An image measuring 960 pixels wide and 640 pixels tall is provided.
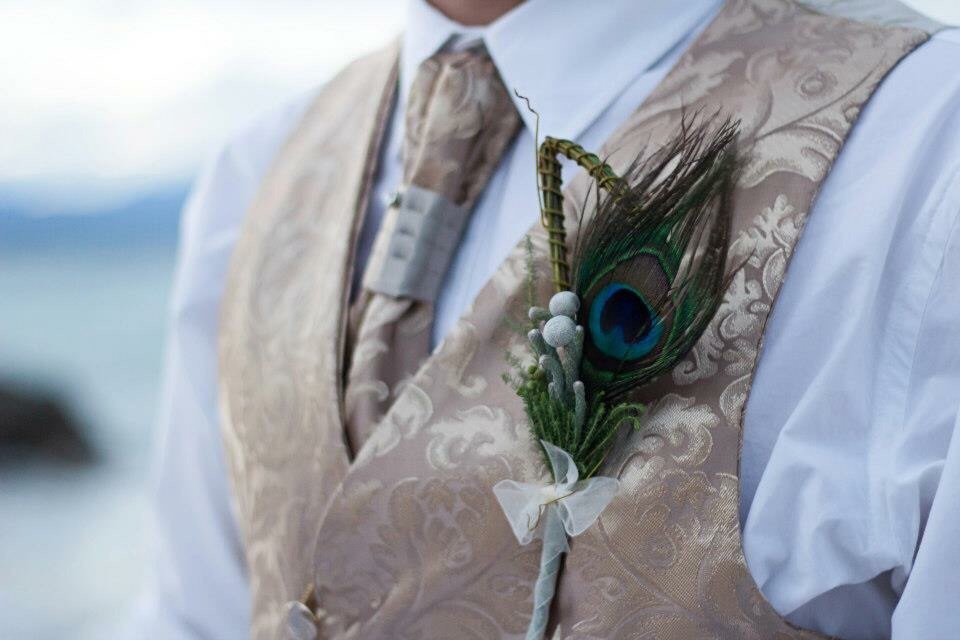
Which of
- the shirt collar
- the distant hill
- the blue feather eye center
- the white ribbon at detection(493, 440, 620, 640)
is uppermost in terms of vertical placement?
the shirt collar

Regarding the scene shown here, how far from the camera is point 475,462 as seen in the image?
841mm

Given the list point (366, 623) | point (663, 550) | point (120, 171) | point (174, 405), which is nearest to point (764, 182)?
point (663, 550)

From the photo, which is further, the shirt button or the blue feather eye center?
the shirt button

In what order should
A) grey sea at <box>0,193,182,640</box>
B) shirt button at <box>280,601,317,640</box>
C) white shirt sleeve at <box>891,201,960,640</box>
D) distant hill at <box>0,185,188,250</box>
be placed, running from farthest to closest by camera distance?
distant hill at <box>0,185,188,250</box>
grey sea at <box>0,193,182,640</box>
shirt button at <box>280,601,317,640</box>
white shirt sleeve at <box>891,201,960,640</box>

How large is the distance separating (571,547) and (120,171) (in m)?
8.58

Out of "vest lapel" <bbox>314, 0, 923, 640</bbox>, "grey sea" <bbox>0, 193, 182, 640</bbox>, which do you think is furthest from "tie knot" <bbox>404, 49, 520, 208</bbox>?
"grey sea" <bbox>0, 193, 182, 640</bbox>

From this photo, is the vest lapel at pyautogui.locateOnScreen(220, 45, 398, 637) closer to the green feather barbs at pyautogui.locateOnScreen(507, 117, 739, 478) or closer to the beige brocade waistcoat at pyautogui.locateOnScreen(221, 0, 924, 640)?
the beige brocade waistcoat at pyautogui.locateOnScreen(221, 0, 924, 640)

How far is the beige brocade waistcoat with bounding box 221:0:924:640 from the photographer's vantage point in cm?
77

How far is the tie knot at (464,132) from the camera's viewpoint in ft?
3.30

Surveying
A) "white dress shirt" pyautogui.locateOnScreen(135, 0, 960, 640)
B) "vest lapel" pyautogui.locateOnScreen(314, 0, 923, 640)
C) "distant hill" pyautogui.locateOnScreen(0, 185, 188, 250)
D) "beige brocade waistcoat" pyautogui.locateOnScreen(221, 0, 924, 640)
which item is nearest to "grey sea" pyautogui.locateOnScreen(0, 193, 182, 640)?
"distant hill" pyautogui.locateOnScreen(0, 185, 188, 250)

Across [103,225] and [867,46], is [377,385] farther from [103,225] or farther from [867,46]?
[103,225]

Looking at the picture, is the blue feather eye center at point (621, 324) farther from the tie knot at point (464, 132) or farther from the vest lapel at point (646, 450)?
the tie knot at point (464, 132)

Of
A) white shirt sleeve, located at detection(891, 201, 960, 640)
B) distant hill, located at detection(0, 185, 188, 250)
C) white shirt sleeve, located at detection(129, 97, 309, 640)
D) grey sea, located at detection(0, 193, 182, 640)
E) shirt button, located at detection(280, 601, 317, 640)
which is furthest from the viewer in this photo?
distant hill, located at detection(0, 185, 188, 250)

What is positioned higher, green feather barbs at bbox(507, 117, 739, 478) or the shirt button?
green feather barbs at bbox(507, 117, 739, 478)
